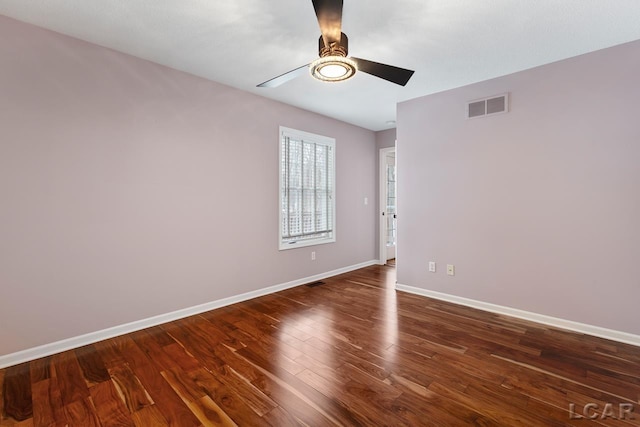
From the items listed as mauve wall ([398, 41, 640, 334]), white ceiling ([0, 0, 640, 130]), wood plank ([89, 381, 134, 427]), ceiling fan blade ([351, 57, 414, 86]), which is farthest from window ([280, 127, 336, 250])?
wood plank ([89, 381, 134, 427])

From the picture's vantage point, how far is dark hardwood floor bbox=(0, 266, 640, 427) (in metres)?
1.68

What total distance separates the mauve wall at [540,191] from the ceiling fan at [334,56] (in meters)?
1.77

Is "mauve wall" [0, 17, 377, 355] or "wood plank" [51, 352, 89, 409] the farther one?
"mauve wall" [0, 17, 377, 355]

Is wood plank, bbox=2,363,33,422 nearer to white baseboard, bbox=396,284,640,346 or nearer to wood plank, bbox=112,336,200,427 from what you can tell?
wood plank, bbox=112,336,200,427

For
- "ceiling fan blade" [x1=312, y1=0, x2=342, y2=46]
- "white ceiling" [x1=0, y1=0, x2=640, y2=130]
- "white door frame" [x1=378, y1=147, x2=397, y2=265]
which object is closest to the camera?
"ceiling fan blade" [x1=312, y1=0, x2=342, y2=46]

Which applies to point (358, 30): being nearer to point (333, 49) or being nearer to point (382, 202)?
point (333, 49)

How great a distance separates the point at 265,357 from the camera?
7.53 ft

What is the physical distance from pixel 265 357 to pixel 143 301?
1427 mm

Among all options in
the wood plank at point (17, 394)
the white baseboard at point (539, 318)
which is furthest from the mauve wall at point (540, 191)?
the wood plank at point (17, 394)

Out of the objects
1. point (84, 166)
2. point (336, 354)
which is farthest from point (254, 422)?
point (84, 166)

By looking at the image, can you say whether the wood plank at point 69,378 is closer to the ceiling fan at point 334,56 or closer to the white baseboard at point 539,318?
the ceiling fan at point 334,56

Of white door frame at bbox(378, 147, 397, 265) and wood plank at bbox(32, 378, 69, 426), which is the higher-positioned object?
white door frame at bbox(378, 147, 397, 265)

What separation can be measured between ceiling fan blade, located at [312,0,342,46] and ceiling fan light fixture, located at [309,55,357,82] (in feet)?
0.33

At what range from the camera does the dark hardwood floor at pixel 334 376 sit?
168 cm
